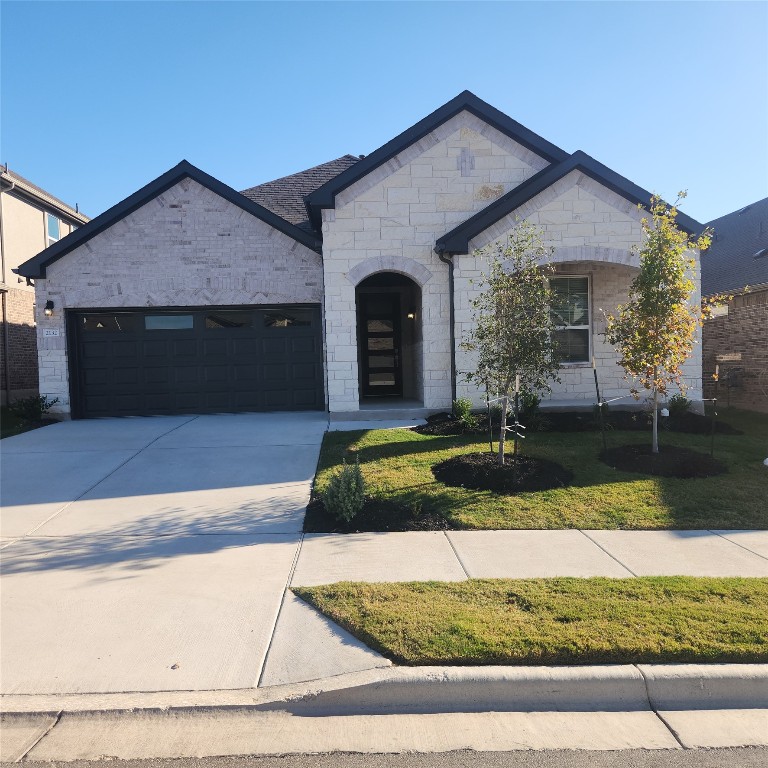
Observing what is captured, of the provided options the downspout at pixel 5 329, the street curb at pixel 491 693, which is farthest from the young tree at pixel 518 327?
the downspout at pixel 5 329

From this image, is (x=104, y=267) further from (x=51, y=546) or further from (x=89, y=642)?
(x=89, y=642)

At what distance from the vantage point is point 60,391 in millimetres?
13461

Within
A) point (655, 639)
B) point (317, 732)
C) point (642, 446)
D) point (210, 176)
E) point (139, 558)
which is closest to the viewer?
point (317, 732)

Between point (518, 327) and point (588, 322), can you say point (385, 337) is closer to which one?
point (588, 322)

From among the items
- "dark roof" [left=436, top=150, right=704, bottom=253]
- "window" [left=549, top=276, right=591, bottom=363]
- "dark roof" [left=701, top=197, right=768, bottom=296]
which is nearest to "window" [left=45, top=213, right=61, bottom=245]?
"dark roof" [left=436, top=150, right=704, bottom=253]

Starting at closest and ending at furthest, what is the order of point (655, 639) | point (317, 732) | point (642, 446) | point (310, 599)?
point (317, 732)
point (655, 639)
point (310, 599)
point (642, 446)

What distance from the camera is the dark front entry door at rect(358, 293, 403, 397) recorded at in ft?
52.8

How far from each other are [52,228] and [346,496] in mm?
18377

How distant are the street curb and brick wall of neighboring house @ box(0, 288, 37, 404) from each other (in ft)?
51.7

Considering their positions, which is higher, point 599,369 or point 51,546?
point 599,369

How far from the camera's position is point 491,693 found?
330 cm

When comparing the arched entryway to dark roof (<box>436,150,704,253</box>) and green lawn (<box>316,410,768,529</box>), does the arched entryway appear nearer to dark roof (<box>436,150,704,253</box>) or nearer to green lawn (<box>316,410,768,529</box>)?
dark roof (<box>436,150,704,253</box>)

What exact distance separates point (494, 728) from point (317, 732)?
0.93 metres

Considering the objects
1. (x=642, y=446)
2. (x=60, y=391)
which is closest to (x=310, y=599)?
(x=642, y=446)
